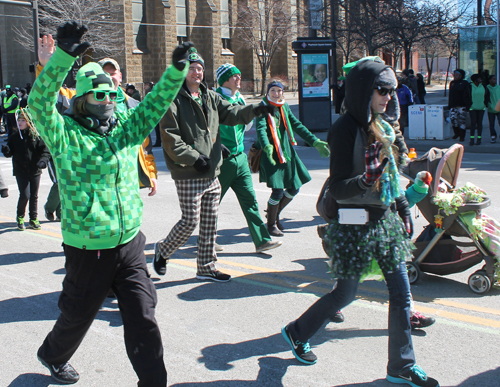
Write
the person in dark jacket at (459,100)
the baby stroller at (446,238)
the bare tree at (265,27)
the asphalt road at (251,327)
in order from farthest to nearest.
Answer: the bare tree at (265,27)
the person in dark jacket at (459,100)
the baby stroller at (446,238)
the asphalt road at (251,327)

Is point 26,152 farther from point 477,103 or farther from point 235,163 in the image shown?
point 477,103

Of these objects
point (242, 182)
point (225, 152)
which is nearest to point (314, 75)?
point (242, 182)

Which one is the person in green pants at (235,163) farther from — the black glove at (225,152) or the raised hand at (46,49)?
the raised hand at (46,49)

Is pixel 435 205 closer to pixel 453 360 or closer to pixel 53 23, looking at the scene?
pixel 453 360

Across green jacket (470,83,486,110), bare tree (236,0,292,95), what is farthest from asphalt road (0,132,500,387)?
bare tree (236,0,292,95)

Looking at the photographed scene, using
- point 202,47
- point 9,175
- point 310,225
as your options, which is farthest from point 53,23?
point 310,225

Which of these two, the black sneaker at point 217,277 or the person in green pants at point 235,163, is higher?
the person in green pants at point 235,163

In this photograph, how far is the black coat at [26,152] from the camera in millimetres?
7629

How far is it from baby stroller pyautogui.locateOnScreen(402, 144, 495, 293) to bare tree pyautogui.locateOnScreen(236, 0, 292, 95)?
3969 centimetres

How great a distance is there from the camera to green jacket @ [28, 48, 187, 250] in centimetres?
308

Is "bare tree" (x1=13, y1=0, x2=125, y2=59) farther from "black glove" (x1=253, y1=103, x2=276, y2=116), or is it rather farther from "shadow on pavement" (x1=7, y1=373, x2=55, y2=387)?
"shadow on pavement" (x1=7, y1=373, x2=55, y2=387)

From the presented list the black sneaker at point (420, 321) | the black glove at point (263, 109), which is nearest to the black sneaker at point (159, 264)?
the black glove at point (263, 109)

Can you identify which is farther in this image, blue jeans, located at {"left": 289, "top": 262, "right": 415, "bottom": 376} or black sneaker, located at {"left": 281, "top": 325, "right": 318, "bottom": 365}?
black sneaker, located at {"left": 281, "top": 325, "right": 318, "bottom": 365}

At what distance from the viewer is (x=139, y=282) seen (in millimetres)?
3244
